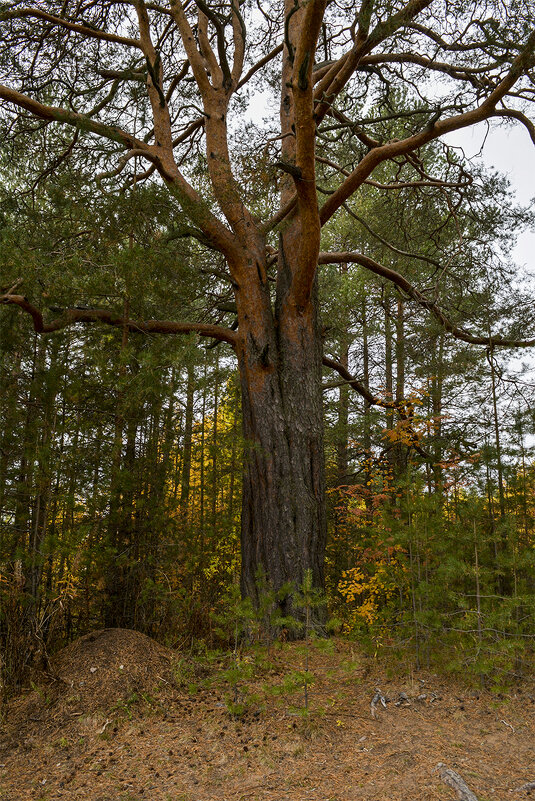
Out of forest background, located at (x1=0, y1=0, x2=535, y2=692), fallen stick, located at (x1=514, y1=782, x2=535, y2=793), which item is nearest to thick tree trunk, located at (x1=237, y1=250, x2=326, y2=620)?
forest background, located at (x1=0, y1=0, x2=535, y2=692)

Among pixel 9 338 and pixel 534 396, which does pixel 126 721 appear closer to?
pixel 9 338

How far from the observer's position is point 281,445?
602 centimetres

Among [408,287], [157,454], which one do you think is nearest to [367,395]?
[408,287]

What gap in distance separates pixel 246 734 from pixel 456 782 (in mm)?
1333

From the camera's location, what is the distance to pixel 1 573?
437cm

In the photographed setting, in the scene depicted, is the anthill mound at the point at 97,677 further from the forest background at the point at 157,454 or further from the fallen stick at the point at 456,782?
the fallen stick at the point at 456,782

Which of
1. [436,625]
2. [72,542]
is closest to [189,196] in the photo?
[72,542]

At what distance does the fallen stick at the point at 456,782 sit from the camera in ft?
9.01

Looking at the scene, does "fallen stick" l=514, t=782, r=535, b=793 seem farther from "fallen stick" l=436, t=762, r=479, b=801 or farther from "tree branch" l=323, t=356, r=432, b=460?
"tree branch" l=323, t=356, r=432, b=460

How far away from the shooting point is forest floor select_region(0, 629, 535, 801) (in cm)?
303

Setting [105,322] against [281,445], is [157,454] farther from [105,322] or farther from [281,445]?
[105,322]

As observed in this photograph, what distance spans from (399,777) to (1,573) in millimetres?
3100

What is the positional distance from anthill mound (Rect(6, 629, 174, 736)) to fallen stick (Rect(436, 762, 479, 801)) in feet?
7.09

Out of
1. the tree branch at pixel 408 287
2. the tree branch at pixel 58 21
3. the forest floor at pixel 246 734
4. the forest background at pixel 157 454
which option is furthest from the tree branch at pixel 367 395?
the tree branch at pixel 58 21
